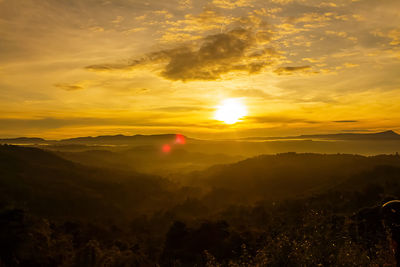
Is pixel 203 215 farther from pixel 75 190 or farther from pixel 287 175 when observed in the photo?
pixel 287 175

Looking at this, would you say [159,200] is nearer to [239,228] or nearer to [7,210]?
[239,228]

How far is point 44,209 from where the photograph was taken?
1390 inches

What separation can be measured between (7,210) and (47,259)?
5.94 m

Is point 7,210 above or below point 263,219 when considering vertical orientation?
above

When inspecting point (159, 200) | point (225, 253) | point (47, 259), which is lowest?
point (159, 200)

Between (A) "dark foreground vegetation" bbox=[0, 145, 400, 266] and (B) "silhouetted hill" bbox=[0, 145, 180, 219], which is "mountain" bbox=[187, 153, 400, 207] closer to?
(A) "dark foreground vegetation" bbox=[0, 145, 400, 266]

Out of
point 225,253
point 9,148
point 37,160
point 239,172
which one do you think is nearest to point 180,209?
point 225,253

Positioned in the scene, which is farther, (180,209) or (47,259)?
(180,209)

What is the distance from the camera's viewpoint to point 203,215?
34.4m

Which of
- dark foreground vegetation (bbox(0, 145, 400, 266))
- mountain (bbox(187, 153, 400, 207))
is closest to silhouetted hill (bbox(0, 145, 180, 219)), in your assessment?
dark foreground vegetation (bbox(0, 145, 400, 266))

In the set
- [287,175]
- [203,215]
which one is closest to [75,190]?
[203,215]

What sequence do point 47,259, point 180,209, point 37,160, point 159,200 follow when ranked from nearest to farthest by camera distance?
point 47,259 → point 180,209 → point 159,200 → point 37,160

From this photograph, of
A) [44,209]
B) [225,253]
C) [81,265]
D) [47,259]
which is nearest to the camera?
[81,265]

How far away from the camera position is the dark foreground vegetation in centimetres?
1067
